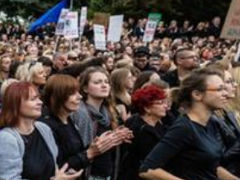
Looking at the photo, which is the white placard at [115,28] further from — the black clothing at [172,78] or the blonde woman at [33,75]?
the blonde woman at [33,75]

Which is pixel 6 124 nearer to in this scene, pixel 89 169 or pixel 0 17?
pixel 89 169

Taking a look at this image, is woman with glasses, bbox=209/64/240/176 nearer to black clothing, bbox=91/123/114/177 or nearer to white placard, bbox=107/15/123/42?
black clothing, bbox=91/123/114/177

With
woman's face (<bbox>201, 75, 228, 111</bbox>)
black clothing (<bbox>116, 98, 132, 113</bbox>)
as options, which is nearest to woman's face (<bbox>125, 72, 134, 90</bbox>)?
black clothing (<bbox>116, 98, 132, 113</bbox>)

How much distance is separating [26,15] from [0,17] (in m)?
2.15

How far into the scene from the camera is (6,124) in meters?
5.16

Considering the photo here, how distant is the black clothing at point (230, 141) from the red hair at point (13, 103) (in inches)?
60.1

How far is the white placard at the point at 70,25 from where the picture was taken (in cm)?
1671

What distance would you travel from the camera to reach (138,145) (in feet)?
21.0

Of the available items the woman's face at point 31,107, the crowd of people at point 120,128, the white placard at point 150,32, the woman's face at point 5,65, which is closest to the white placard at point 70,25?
the white placard at point 150,32

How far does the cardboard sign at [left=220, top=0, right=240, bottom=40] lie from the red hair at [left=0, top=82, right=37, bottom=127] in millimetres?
5766

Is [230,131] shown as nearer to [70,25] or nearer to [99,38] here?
[99,38]

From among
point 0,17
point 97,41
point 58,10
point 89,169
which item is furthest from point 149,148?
point 0,17

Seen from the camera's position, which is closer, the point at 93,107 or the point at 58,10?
the point at 93,107

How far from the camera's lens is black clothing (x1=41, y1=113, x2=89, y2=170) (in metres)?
5.83
